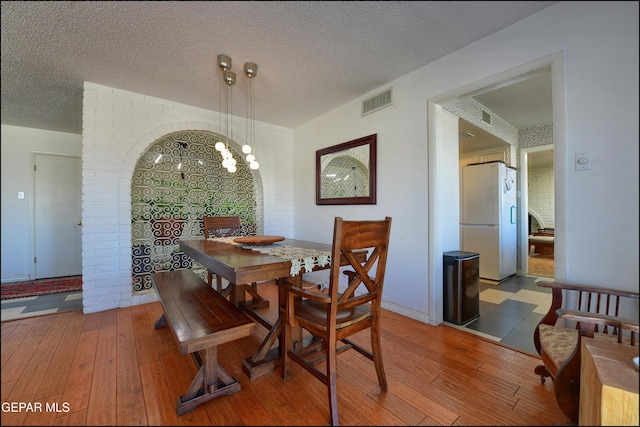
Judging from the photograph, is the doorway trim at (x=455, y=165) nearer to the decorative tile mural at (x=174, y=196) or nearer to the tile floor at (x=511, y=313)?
the tile floor at (x=511, y=313)

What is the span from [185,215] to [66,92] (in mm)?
1738

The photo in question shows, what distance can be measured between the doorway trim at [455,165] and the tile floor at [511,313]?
1.47ft

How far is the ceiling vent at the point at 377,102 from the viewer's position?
2.89 m

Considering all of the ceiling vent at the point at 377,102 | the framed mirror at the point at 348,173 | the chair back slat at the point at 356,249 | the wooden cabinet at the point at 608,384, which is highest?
the ceiling vent at the point at 377,102

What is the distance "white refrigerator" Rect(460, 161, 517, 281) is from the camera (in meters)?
4.12

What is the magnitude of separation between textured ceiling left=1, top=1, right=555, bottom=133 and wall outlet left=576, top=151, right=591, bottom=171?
73 centimetres

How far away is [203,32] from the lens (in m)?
2.01

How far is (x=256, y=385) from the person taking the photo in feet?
5.22

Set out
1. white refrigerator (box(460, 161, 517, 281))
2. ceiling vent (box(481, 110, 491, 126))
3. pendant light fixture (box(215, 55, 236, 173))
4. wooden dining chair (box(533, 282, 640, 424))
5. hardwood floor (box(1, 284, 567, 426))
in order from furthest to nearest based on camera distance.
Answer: white refrigerator (box(460, 161, 517, 281))
ceiling vent (box(481, 110, 491, 126))
pendant light fixture (box(215, 55, 236, 173))
hardwood floor (box(1, 284, 567, 426))
wooden dining chair (box(533, 282, 640, 424))

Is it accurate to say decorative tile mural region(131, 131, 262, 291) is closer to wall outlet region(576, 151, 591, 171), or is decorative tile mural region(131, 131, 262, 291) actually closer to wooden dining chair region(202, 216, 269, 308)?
wooden dining chair region(202, 216, 269, 308)

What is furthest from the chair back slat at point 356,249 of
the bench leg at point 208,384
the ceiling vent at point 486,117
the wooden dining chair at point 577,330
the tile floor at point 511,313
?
the ceiling vent at point 486,117

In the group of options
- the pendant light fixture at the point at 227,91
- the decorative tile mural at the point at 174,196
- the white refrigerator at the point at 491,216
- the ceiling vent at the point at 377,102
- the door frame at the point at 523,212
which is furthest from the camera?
the door frame at the point at 523,212

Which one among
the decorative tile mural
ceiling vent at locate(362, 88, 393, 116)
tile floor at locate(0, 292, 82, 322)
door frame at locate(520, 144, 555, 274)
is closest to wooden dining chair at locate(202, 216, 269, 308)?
the decorative tile mural

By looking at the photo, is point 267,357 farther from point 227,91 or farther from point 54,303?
point 227,91
